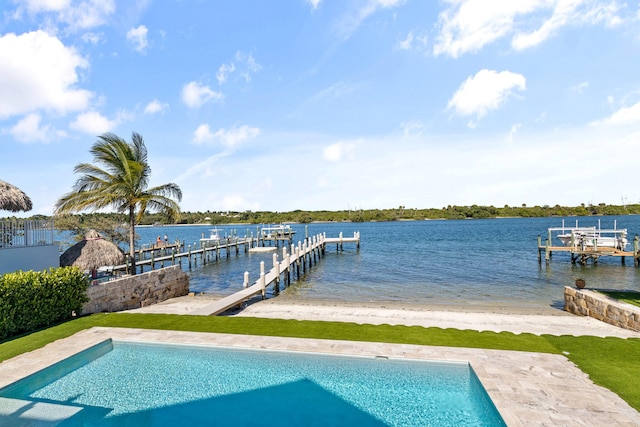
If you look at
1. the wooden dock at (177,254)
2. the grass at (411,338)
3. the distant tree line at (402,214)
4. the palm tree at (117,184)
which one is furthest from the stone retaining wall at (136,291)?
the distant tree line at (402,214)

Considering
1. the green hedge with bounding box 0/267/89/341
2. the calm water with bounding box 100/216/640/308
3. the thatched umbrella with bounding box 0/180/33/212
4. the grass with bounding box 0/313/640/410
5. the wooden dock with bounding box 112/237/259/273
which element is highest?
the thatched umbrella with bounding box 0/180/33/212

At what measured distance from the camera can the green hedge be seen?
8.04m

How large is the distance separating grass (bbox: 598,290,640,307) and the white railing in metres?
19.3

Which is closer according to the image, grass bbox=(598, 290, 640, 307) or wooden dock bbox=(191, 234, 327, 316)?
grass bbox=(598, 290, 640, 307)

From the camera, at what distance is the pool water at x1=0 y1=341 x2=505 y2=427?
5.18m

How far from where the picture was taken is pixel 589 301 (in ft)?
38.1

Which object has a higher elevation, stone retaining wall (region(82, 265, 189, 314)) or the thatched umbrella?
the thatched umbrella

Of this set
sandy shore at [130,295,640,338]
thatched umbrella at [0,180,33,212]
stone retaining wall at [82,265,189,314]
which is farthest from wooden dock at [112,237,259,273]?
sandy shore at [130,295,640,338]

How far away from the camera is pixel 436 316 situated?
12.4m

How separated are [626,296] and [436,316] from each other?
20.0 ft

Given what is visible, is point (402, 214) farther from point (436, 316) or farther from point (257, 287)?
point (436, 316)

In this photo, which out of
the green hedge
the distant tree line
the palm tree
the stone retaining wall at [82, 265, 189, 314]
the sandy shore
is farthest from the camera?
the distant tree line

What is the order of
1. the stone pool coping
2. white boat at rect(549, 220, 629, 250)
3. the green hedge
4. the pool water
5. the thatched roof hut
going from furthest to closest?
white boat at rect(549, 220, 629, 250), the thatched roof hut, the green hedge, the pool water, the stone pool coping

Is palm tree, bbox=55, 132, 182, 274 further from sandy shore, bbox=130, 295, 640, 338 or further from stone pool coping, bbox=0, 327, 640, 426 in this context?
stone pool coping, bbox=0, 327, 640, 426
